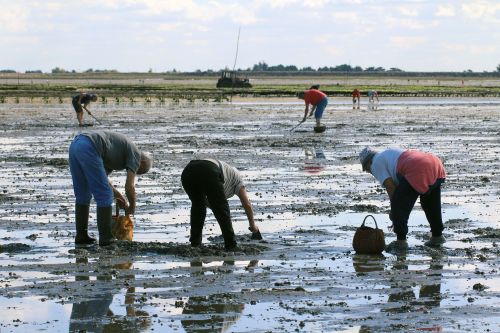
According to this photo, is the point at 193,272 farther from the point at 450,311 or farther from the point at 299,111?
the point at 299,111

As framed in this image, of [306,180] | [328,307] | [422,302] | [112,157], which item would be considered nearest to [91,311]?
[328,307]

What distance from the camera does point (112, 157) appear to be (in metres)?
13.3

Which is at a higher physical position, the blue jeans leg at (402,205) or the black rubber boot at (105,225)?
the blue jeans leg at (402,205)

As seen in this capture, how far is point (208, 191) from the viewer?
12.7 meters

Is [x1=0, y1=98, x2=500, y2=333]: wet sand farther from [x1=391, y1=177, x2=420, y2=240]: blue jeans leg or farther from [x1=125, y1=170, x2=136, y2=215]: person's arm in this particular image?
[x1=125, y1=170, x2=136, y2=215]: person's arm

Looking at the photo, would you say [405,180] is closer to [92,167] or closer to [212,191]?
[212,191]

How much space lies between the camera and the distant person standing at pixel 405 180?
13.2 metres

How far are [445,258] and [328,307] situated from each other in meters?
2.99

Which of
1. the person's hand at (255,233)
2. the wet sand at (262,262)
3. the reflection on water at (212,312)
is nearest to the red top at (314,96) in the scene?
the wet sand at (262,262)

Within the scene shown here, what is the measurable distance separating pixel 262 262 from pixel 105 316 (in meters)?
3.02

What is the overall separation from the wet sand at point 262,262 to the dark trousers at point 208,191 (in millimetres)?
319

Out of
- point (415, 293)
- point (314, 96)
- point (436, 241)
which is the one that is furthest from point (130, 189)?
point (314, 96)

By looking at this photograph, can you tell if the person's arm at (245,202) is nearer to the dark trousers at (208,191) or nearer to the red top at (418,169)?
the dark trousers at (208,191)

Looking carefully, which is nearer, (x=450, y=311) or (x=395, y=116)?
(x=450, y=311)
